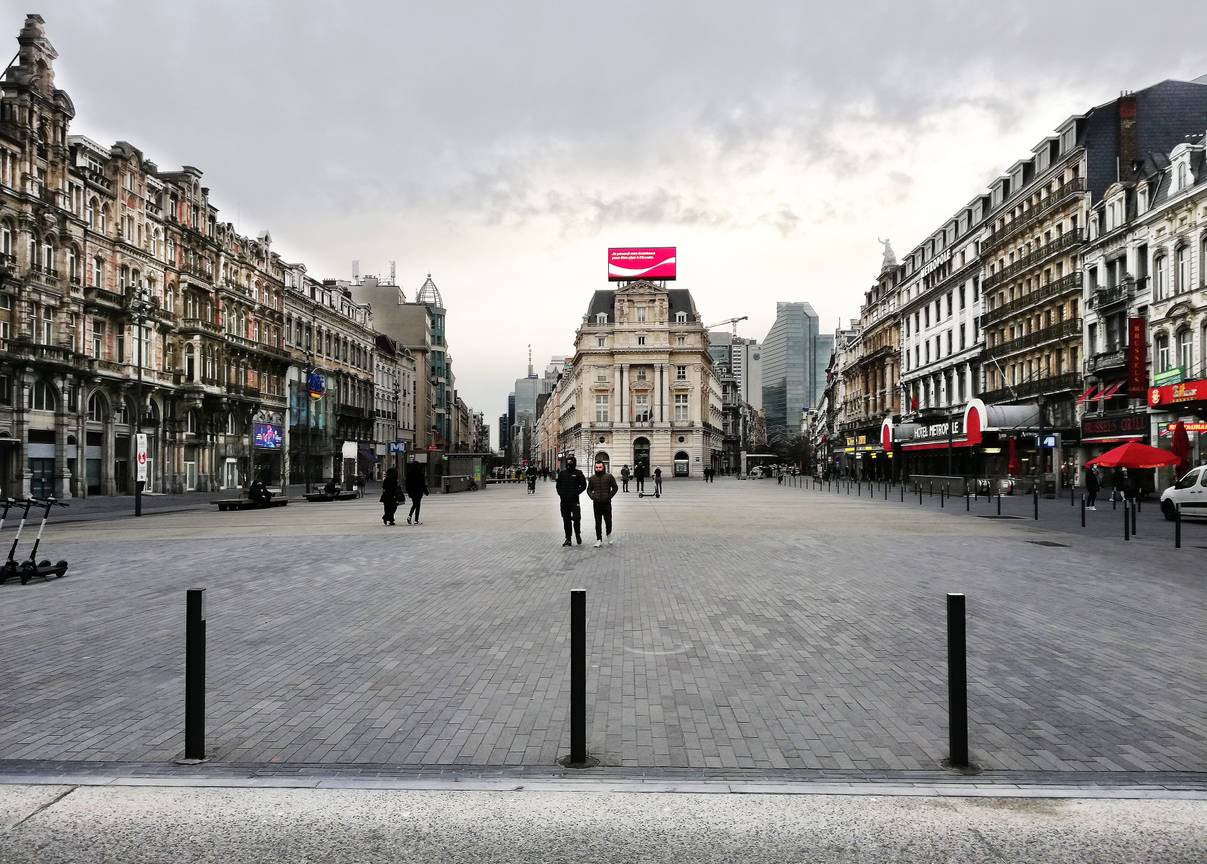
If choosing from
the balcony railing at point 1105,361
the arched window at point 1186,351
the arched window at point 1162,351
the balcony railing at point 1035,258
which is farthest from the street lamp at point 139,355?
the balcony railing at point 1035,258

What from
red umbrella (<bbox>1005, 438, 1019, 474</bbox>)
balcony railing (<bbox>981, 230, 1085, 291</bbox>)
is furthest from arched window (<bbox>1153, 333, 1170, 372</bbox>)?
balcony railing (<bbox>981, 230, 1085, 291</bbox>)

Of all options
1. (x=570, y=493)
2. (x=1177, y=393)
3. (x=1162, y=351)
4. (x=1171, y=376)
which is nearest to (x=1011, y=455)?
(x=1162, y=351)

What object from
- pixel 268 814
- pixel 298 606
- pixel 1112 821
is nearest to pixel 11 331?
pixel 298 606

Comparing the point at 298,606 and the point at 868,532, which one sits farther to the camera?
the point at 868,532

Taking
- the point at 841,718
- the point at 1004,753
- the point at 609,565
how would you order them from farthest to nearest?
the point at 609,565, the point at 841,718, the point at 1004,753

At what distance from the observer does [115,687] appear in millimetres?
6348

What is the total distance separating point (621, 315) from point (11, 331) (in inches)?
2883

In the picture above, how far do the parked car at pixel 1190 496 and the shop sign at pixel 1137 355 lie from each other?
47.1ft

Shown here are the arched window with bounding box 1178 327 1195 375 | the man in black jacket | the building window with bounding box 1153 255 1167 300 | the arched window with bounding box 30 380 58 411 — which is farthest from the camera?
the arched window with bounding box 30 380 58 411

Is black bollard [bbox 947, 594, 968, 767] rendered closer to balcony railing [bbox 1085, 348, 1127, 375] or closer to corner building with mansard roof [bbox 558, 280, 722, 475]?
balcony railing [bbox 1085, 348, 1127, 375]

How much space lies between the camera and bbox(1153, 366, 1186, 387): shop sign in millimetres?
33969

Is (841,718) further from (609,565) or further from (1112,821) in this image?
(609,565)

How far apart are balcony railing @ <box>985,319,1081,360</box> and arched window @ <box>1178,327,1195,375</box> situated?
8.70 metres

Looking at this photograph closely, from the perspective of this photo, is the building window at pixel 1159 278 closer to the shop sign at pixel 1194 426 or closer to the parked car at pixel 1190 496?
the shop sign at pixel 1194 426
